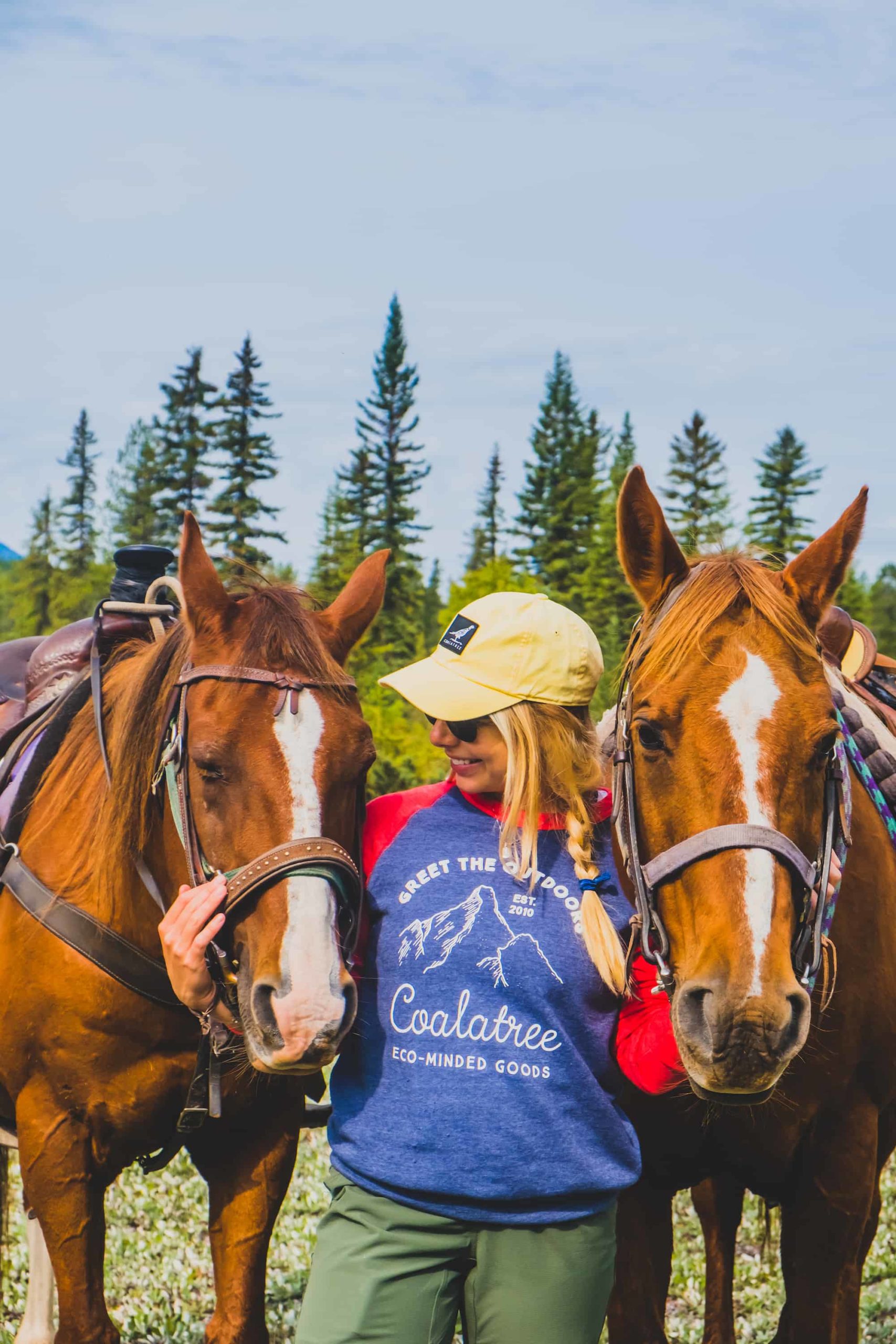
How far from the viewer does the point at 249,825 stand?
2.47 metres

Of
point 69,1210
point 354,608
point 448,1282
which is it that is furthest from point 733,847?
point 69,1210

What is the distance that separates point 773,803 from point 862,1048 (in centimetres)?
115

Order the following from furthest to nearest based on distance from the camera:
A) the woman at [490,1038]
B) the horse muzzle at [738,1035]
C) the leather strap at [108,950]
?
the leather strap at [108,950]
the woman at [490,1038]
the horse muzzle at [738,1035]

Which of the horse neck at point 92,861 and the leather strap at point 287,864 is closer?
the leather strap at point 287,864

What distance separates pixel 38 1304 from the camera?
14.0 ft

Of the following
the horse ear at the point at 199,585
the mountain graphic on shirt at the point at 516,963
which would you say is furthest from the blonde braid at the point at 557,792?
the horse ear at the point at 199,585

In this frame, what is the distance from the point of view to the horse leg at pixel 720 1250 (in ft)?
13.7

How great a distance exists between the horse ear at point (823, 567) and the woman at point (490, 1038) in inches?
19.8

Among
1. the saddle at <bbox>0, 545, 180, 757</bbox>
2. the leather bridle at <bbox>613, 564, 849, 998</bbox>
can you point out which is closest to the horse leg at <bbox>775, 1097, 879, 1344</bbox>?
the leather bridle at <bbox>613, 564, 849, 998</bbox>

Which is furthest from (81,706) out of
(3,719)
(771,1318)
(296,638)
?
(771,1318)

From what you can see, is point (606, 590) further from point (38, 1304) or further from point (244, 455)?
point (38, 1304)

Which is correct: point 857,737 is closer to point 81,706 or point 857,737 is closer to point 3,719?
point 81,706

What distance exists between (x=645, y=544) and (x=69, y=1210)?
2.21 m

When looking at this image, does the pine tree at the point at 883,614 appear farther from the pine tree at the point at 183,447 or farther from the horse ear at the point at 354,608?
the horse ear at the point at 354,608
